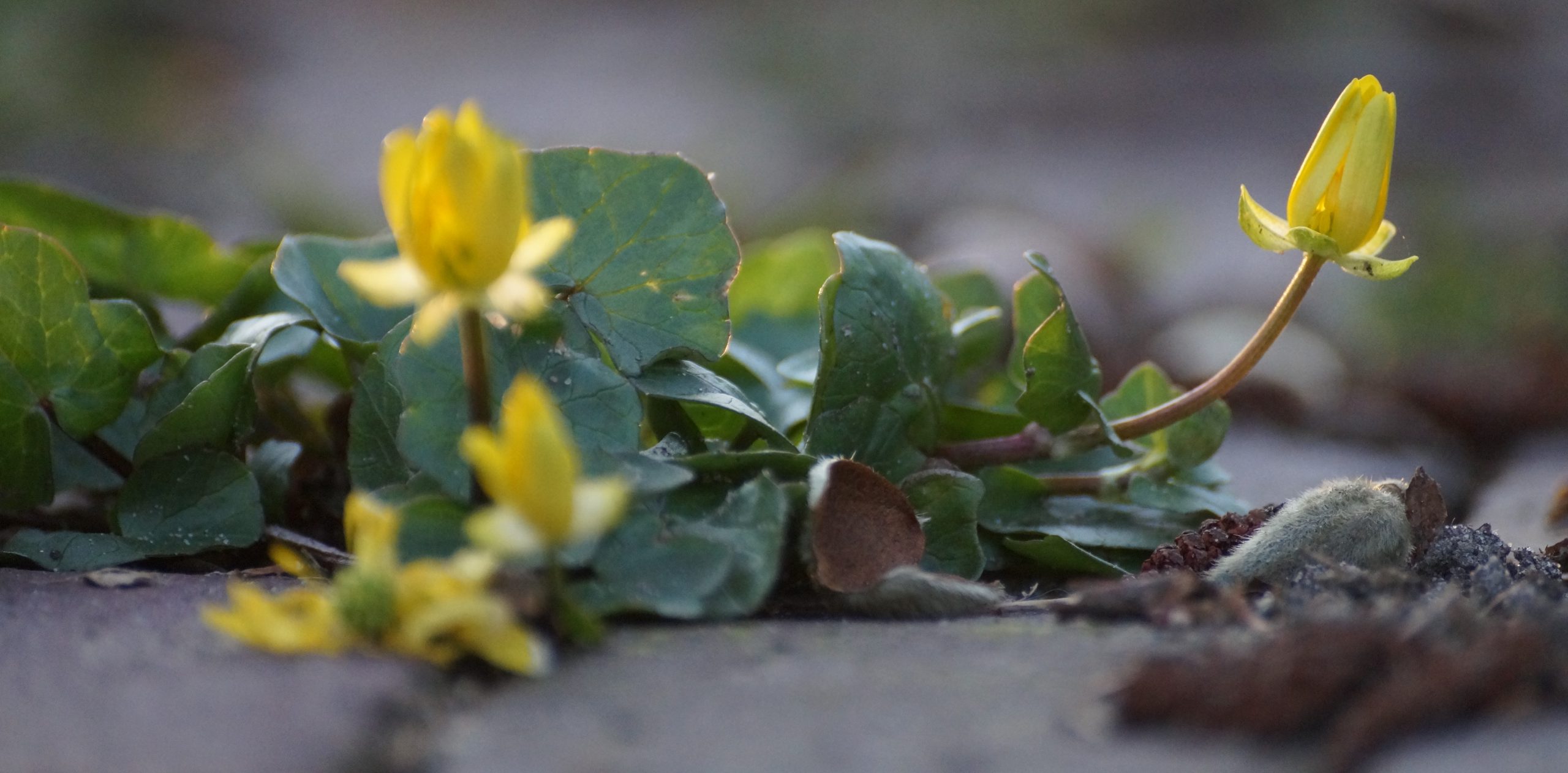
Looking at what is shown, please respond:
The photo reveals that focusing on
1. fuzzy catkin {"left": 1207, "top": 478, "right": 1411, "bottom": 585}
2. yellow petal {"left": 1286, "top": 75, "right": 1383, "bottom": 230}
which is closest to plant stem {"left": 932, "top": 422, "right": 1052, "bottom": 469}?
fuzzy catkin {"left": 1207, "top": 478, "right": 1411, "bottom": 585}

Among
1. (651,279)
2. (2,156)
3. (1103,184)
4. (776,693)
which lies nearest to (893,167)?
(1103,184)

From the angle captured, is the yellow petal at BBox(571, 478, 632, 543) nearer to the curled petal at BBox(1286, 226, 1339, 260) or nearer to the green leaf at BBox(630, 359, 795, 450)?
the green leaf at BBox(630, 359, 795, 450)

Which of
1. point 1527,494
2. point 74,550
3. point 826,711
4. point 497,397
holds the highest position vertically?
point 497,397

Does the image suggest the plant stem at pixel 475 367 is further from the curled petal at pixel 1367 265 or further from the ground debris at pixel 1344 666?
the curled petal at pixel 1367 265

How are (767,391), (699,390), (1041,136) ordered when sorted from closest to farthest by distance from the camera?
(699,390) → (767,391) → (1041,136)

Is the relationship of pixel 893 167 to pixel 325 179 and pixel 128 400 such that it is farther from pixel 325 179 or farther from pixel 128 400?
pixel 128 400

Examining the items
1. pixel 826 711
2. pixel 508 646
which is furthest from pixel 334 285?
pixel 826 711

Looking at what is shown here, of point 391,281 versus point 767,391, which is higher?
point 391,281

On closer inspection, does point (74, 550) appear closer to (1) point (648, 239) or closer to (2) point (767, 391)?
(1) point (648, 239)

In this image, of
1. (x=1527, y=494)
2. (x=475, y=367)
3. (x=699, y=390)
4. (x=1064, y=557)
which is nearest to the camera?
(x=475, y=367)
